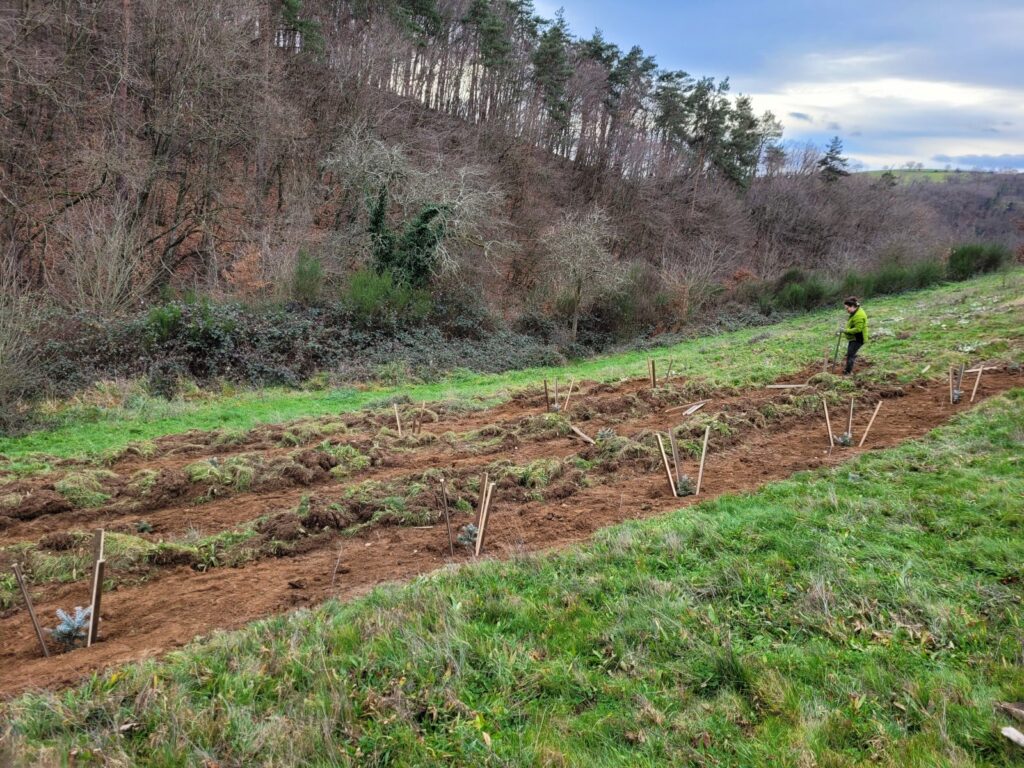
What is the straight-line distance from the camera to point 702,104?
46375 mm

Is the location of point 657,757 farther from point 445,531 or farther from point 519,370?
point 519,370

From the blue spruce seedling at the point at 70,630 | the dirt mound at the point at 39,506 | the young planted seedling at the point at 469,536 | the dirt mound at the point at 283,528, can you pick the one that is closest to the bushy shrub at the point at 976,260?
the young planted seedling at the point at 469,536

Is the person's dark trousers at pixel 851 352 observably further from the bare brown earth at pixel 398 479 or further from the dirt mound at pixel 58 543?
the dirt mound at pixel 58 543

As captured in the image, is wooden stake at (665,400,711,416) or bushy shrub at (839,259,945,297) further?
bushy shrub at (839,259,945,297)

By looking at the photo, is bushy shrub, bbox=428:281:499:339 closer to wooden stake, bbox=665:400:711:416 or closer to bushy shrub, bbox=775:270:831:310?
wooden stake, bbox=665:400:711:416

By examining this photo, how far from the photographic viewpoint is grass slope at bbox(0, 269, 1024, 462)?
10.8 m

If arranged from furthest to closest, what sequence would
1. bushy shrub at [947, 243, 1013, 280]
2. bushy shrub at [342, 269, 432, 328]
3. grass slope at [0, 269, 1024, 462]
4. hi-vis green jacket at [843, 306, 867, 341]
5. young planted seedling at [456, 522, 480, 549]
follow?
bushy shrub at [947, 243, 1013, 280] < bushy shrub at [342, 269, 432, 328] < hi-vis green jacket at [843, 306, 867, 341] < grass slope at [0, 269, 1024, 462] < young planted seedling at [456, 522, 480, 549]

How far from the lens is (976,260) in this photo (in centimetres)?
3059

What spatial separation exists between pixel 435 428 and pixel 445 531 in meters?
4.52

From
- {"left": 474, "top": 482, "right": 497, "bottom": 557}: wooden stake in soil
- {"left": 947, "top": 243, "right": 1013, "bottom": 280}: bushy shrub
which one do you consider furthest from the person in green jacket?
{"left": 947, "top": 243, "right": 1013, "bottom": 280}: bushy shrub

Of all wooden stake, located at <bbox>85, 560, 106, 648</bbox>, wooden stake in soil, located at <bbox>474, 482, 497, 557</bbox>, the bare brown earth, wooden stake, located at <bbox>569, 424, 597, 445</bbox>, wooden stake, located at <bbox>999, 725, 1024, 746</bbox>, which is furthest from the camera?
wooden stake, located at <bbox>569, 424, 597, 445</bbox>

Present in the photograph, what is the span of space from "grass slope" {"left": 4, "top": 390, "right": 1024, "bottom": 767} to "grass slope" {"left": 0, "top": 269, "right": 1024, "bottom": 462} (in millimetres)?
7107

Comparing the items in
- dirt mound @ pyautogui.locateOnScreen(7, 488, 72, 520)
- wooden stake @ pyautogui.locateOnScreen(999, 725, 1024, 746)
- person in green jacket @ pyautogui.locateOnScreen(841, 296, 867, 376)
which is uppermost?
person in green jacket @ pyautogui.locateOnScreen(841, 296, 867, 376)

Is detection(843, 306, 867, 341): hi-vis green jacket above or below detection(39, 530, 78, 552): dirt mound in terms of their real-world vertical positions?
above
